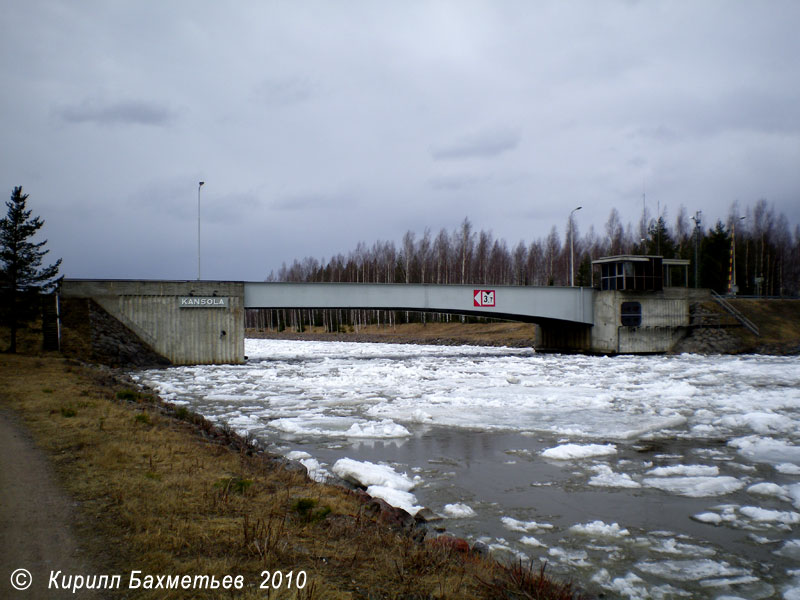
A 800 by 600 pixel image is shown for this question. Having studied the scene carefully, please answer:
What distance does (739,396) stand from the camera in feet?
57.3

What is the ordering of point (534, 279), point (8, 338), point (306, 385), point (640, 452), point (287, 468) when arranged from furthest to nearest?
point (534, 279), point (8, 338), point (306, 385), point (640, 452), point (287, 468)

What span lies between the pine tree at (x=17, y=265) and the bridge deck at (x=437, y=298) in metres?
11.1

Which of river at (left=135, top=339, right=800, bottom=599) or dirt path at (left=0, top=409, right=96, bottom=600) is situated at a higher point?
dirt path at (left=0, top=409, right=96, bottom=600)

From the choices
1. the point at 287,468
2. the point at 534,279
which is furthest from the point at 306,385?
the point at 534,279

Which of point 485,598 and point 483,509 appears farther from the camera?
point 483,509

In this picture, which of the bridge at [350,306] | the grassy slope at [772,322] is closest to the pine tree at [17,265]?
the bridge at [350,306]

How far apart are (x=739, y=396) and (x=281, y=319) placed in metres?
104

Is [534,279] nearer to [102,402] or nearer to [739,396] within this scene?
[739,396]

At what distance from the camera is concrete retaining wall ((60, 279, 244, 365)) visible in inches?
1256

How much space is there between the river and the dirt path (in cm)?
357

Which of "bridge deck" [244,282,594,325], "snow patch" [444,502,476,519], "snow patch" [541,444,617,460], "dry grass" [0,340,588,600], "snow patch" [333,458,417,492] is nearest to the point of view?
"dry grass" [0,340,588,600]

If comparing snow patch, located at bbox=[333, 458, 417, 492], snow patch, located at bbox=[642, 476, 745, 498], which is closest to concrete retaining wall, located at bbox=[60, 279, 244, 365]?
snow patch, located at bbox=[333, 458, 417, 492]

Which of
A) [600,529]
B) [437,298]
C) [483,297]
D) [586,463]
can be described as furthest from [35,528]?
[483,297]

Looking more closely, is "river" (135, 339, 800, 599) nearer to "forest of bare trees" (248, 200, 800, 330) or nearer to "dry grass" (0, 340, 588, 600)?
"dry grass" (0, 340, 588, 600)
